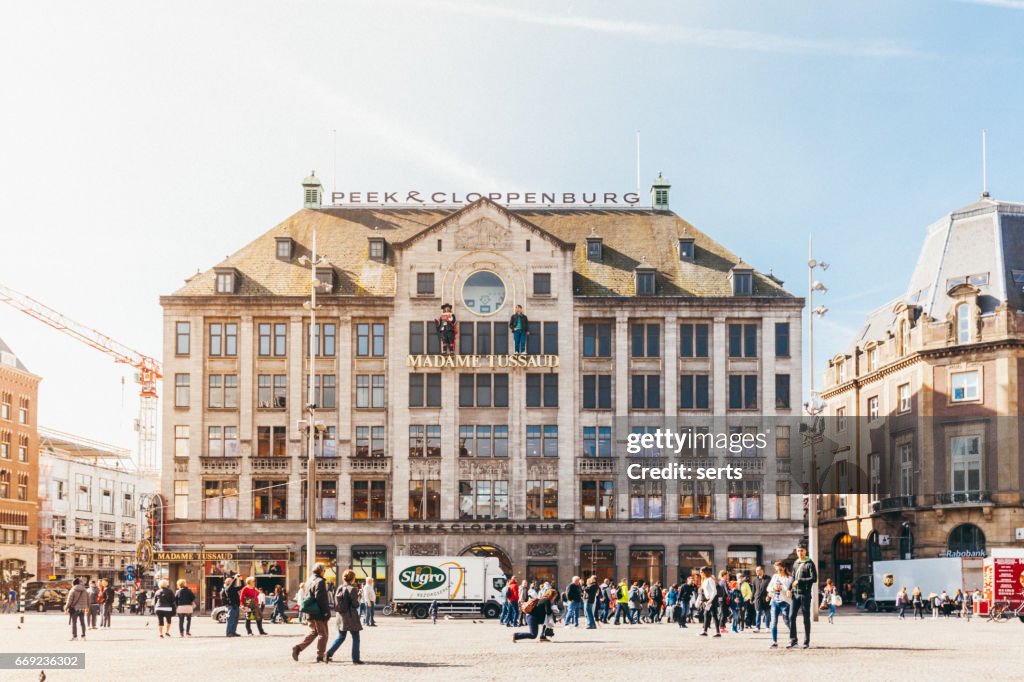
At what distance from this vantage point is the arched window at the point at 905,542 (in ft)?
273

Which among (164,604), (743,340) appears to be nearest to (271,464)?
(743,340)

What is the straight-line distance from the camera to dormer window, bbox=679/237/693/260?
267 ft

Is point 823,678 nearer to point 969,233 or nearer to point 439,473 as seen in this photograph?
point 439,473

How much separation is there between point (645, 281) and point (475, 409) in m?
12.2

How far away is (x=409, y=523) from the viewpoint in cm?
7688

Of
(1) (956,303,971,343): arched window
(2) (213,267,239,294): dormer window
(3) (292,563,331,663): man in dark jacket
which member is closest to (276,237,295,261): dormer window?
(2) (213,267,239,294): dormer window

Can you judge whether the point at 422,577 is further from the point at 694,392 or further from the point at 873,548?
the point at 873,548

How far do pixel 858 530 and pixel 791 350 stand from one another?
20594mm

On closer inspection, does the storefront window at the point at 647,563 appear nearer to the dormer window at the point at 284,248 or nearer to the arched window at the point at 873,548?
the arched window at the point at 873,548

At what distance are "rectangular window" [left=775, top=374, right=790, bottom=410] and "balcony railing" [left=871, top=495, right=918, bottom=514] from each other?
11.0 metres

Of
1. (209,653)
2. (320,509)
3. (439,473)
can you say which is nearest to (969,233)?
(439,473)

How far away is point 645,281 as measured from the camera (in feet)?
260

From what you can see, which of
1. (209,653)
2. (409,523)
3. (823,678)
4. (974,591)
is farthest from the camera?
(409,523)

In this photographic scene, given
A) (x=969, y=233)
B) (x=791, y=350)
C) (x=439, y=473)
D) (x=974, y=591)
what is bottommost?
(x=974, y=591)
